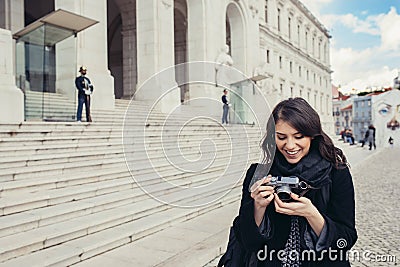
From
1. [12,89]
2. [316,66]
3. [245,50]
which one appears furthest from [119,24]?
[316,66]

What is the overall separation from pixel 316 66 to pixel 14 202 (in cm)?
5060

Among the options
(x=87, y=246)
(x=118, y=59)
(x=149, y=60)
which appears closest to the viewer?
(x=87, y=246)

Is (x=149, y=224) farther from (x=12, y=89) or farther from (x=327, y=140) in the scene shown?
(x=12, y=89)

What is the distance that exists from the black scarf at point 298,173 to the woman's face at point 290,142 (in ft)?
0.10

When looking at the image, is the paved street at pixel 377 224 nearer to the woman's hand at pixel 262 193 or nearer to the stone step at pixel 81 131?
the stone step at pixel 81 131

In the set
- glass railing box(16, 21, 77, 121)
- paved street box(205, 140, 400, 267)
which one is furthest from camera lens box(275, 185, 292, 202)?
glass railing box(16, 21, 77, 121)

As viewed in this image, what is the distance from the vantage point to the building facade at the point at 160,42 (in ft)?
38.5

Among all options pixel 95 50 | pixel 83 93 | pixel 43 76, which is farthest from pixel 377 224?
pixel 95 50

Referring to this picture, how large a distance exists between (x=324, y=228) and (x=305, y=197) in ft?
0.54

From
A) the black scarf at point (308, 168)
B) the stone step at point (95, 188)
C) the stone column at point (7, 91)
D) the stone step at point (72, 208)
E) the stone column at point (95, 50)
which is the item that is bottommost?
the stone step at point (72, 208)

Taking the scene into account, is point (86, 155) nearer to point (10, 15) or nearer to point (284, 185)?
point (284, 185)

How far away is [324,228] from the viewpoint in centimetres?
162

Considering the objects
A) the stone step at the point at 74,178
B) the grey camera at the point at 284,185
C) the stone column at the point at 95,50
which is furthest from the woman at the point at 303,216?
the stone column at the point at 95,50

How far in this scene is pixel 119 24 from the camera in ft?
87.1
